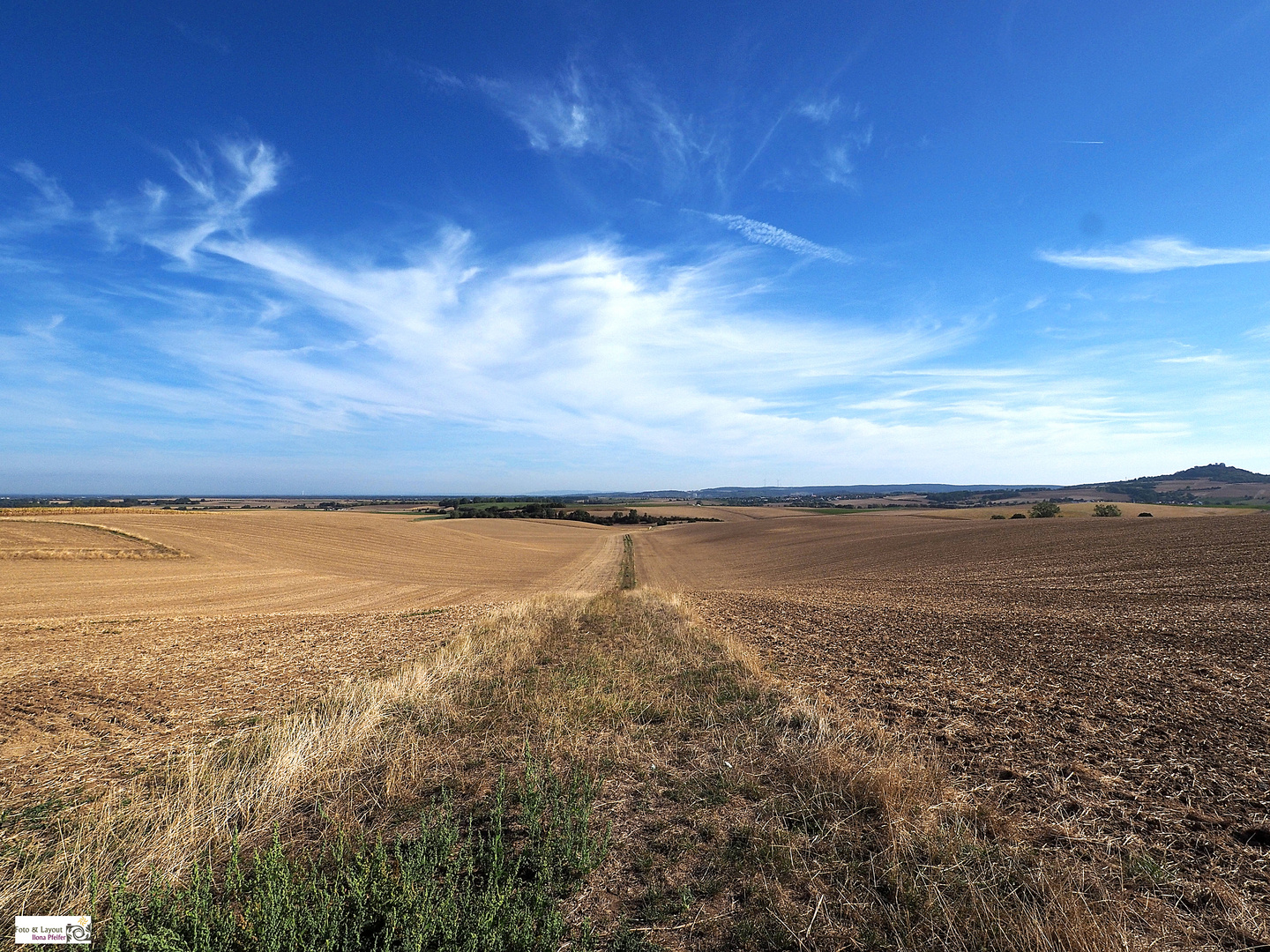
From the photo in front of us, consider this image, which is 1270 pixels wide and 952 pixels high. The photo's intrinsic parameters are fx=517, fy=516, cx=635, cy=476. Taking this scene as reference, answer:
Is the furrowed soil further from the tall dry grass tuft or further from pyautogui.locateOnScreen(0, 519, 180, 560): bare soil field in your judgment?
the tall dry grass tuft

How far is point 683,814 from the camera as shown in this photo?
20.8 feet

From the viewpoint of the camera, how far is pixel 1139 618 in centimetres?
1823

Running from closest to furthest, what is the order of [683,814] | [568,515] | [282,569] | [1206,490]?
[683,814]
[282,569]
[568,515]
[1206,490]

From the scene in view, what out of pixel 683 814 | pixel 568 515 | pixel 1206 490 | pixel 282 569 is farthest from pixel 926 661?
pixel 1206 490

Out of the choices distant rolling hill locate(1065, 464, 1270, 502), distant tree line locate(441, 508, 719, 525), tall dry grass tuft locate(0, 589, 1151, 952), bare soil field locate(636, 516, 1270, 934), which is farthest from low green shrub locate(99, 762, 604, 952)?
distant rolling hill locate(1065, 464, 1270, 502)

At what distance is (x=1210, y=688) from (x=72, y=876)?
1870 centimetres

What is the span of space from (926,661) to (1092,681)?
3573 mm

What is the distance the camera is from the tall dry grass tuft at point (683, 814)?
15.0 ft

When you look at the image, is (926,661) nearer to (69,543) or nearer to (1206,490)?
(69,543)

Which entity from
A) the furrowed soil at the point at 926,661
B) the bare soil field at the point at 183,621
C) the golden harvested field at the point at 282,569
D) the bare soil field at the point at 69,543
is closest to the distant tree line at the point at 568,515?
the golden harvested field at the point at 282,569

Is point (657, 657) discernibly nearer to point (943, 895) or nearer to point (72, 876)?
point (943, 895)

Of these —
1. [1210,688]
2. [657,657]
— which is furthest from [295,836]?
[1210,688]

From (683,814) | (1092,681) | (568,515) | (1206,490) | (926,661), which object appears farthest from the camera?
(1206,490)

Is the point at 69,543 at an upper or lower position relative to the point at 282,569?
upper
